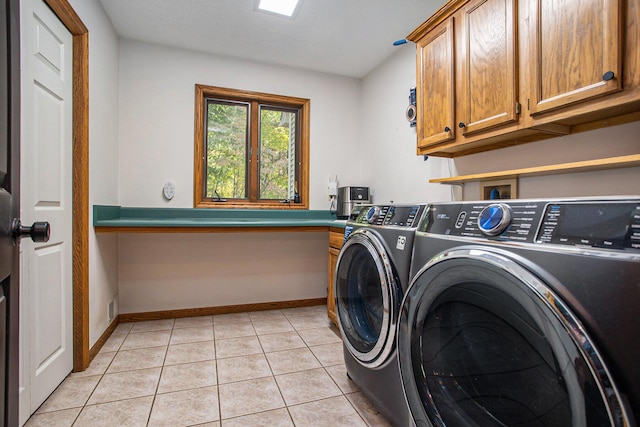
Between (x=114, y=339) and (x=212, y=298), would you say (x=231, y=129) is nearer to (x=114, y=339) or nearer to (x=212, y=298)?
(x=212, y=298)

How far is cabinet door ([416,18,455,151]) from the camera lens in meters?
1.79

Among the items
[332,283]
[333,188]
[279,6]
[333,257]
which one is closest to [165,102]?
[279,6]

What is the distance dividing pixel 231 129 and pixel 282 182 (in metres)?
0.70

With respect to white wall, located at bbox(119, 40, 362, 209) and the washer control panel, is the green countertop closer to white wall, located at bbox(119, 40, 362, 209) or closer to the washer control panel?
white wall, located at bbox(119, 40, 362, 209)

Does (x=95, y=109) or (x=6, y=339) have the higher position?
(x=95, y=109)

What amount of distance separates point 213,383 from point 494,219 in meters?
1.64

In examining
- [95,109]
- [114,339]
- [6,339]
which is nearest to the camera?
[6,339]

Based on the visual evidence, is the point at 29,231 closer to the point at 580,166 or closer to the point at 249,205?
the point at 580,166

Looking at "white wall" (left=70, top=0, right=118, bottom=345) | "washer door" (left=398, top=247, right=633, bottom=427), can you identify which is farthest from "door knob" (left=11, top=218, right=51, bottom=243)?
"white wall" (left=70, top=0, right=118, bottom=345)

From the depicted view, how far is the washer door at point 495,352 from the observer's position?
0.57m

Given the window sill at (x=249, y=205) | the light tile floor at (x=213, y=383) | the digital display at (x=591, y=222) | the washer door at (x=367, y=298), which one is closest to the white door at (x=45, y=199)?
the light tile floor at (x=213, y=383)

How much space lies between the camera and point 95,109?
6.72 feet

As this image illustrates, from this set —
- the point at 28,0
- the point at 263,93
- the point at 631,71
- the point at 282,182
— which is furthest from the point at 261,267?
the point at 631,71

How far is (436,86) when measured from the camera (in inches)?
74.4
